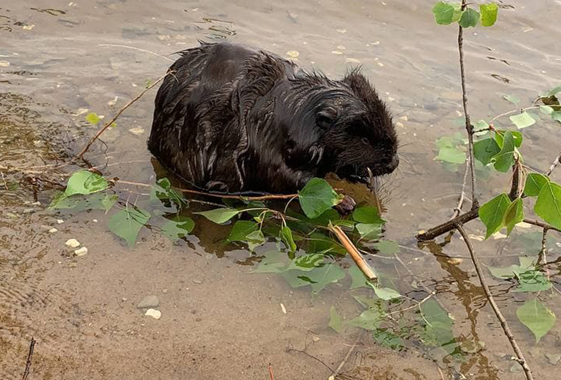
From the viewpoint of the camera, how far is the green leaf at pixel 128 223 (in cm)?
369

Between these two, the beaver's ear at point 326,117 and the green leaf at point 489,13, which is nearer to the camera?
the green leaf at point 489,13

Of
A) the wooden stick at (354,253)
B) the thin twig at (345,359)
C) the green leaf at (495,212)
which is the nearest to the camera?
the green leaf at (495,212)

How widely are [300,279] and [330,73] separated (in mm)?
2242

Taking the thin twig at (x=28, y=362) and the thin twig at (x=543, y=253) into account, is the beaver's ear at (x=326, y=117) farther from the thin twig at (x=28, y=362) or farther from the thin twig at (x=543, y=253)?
the thin twig at (x=28, y=362)

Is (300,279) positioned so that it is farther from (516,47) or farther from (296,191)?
(516,47)

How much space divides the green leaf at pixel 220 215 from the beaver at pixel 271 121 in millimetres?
260

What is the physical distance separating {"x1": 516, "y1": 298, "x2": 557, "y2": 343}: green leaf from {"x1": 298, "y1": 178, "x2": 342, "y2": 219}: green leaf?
98cm

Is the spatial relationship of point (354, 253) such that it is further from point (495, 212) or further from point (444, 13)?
point (444, 13)

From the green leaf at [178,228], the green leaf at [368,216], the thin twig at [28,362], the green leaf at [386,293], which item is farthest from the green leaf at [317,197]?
the thin twig at [28,362]

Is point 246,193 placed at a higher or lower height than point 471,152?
lower

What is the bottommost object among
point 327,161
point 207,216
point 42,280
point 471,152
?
point 42,280

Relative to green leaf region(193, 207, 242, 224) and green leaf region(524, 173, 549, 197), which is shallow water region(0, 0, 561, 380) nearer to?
green leaf region(193, 207, 242, 224)

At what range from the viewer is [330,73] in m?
5.41

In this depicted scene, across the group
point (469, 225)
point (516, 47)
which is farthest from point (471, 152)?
point (516, 47)
